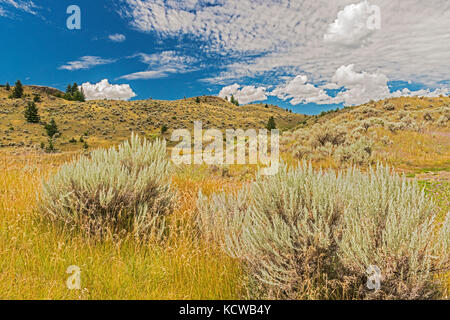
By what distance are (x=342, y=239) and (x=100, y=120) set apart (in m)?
75.8

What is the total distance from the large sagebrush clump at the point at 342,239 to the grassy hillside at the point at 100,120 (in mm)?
44171

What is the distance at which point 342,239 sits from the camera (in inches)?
89.0

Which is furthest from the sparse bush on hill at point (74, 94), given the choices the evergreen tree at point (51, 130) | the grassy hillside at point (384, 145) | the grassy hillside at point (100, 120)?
the grassy hillside at point (384, 145)

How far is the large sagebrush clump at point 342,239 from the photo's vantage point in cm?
199

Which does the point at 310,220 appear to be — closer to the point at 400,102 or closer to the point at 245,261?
the point at 245,261

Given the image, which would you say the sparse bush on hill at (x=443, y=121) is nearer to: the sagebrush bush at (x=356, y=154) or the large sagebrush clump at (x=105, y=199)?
the sagebrush bush at (x=356, y=154)

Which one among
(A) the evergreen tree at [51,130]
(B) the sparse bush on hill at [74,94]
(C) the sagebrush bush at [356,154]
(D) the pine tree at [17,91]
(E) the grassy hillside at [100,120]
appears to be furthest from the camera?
(B) the sparse bush on hill at [74,94]

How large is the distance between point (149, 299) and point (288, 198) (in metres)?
1.66

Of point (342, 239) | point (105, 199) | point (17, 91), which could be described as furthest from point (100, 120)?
point (342, 239)

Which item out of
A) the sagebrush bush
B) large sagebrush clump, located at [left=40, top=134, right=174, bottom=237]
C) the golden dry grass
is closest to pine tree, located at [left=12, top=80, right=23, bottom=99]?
the sagebrush bush

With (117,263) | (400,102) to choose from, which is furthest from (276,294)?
(400,102)

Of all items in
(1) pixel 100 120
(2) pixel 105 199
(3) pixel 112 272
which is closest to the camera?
(3) pixel 112 272

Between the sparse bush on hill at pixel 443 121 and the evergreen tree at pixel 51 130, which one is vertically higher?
the evergreen tree at pixel 51 130

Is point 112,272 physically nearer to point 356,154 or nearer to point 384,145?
point 356,154
